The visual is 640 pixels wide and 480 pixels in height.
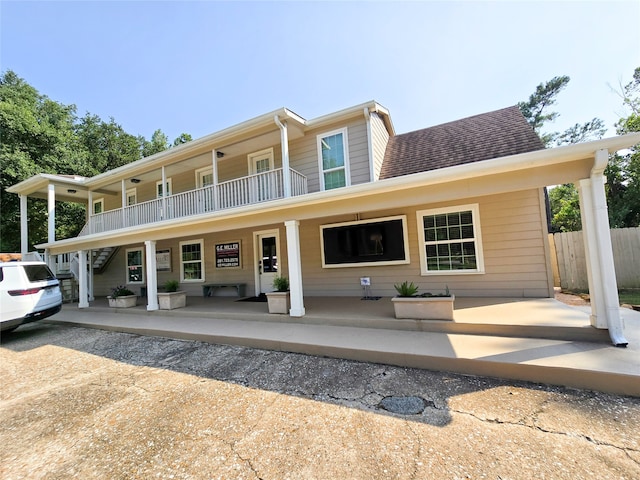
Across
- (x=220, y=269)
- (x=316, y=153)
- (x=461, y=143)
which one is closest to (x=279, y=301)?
(x=316, y=153)

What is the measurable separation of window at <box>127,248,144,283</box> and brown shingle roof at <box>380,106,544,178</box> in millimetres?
10474

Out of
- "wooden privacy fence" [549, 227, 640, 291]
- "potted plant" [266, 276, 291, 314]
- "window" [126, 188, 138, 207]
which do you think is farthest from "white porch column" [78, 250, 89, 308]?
"wooden privacy fence" [549, 227, 640, 291]

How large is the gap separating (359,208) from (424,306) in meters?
2.10

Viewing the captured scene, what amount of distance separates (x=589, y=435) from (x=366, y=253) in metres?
5.50

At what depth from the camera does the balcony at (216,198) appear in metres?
7.14

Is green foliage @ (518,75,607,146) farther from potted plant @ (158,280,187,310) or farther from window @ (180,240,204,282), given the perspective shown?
potted plant @ (158,280,187,310)

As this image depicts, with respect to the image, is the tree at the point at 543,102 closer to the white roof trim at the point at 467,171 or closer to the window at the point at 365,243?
the window at the point at 365,243

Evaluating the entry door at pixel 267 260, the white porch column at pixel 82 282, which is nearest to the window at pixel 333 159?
the entry door at pixel 267 260

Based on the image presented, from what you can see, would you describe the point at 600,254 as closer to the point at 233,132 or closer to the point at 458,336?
the point at 458,336

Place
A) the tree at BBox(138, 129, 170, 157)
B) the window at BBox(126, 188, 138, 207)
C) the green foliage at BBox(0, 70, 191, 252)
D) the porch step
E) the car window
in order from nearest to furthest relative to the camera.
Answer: the porch step → the car window → the window at BBox(126, 188, 138, 207) → the green foliage at BBox(0, 70, 191, 252) → the tree at BBox(138, 129, 170, 157)

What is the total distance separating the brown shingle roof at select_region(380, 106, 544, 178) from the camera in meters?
6.55

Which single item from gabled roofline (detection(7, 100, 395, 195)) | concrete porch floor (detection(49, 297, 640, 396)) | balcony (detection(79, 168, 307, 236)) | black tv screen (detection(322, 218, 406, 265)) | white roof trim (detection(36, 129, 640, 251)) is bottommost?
concrete porch floor (detection(49, 297, 640, 396))

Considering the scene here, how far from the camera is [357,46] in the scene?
25.4ft

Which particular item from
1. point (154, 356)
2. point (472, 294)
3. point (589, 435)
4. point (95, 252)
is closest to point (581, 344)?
point (589, 435)
